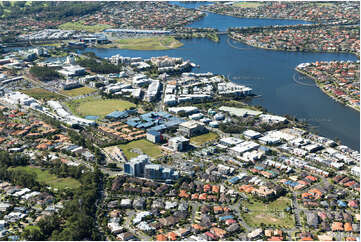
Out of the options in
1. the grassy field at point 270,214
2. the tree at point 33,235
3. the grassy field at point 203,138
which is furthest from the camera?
the grassy field at point 203,138

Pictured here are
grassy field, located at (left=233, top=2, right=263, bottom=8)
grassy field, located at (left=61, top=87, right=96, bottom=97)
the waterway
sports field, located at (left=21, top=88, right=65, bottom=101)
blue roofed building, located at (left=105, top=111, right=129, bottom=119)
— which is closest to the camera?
the waterway

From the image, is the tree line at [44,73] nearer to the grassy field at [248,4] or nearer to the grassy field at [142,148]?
the grassy field at [142,148]

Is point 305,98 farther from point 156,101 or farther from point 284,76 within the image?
point 156,101

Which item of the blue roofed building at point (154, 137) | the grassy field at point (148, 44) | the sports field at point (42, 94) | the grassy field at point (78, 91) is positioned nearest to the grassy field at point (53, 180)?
the blue roofed building at point (154, 137)

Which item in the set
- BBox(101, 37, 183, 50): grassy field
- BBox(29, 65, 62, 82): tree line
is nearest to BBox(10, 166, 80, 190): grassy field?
BBox(29, 65, 62, 82): tree line

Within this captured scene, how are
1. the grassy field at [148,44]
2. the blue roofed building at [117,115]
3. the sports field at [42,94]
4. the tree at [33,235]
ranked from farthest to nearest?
the grassy field at [148,44] → the sports field at [42,94] → the blue roofed building at [117,115] → the tree at [33,235]

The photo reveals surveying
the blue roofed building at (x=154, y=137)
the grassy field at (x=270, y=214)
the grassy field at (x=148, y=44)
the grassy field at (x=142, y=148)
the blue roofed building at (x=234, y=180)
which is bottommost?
the grassy field at (x=270, y=214)

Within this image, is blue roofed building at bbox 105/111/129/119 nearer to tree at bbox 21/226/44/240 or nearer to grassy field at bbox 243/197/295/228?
grassy field at bbox 243/197/295/228
